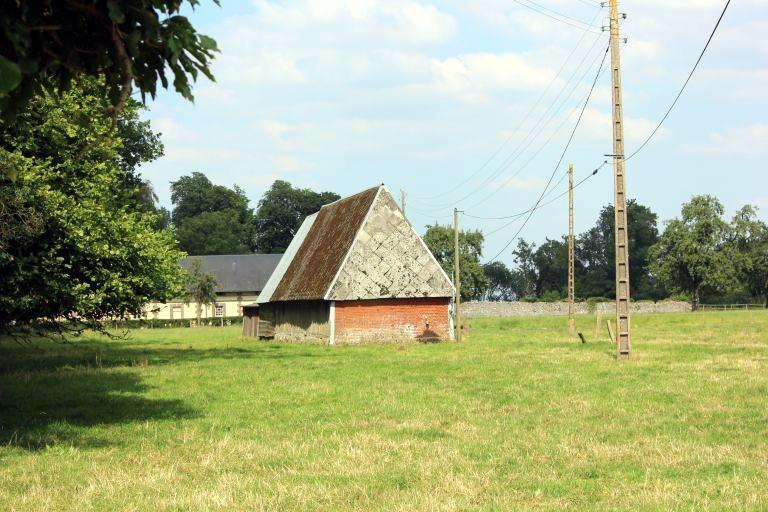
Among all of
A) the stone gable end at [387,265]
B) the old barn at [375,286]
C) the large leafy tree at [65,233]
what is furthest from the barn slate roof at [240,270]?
the large leafy tree at [65,233]

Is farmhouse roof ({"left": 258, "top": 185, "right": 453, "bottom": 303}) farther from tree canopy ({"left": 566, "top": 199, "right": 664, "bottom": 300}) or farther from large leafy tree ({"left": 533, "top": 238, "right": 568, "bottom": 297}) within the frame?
large leafy tree ({"left": 533, "top": 238, "right": 568, "bottom": 297})

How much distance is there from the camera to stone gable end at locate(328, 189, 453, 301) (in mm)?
39219

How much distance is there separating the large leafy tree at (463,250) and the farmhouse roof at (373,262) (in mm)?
64446

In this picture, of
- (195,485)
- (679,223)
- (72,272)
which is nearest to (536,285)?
(679,223)

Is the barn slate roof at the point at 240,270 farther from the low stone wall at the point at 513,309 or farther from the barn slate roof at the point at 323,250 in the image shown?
the barn slate roof at the point at 323,250

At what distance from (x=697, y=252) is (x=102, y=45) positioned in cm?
10512

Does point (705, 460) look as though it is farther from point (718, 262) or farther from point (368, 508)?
point (718, 262)

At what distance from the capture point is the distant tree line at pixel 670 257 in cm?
10550

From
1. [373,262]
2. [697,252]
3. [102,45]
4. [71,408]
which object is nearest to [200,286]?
[373,262]

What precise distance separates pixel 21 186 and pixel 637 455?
14450 mm

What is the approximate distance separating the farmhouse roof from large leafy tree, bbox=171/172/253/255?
84.2 m

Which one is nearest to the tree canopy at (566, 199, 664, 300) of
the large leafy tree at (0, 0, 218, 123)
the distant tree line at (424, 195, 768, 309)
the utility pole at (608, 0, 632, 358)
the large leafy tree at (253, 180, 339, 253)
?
the distant tree line at (424, 195, 768, 309)

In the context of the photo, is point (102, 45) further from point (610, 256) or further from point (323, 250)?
point (610, 256)

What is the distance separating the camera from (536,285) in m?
163
